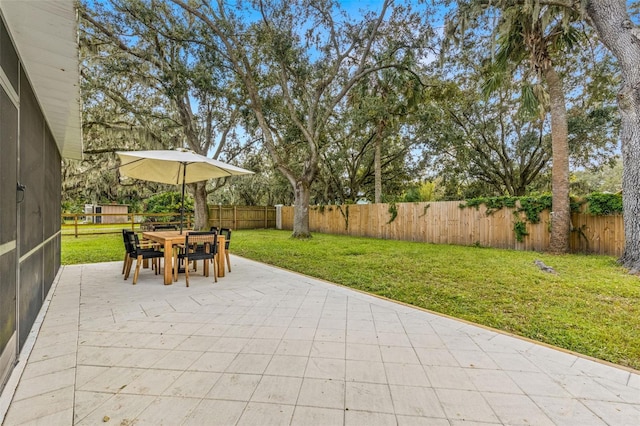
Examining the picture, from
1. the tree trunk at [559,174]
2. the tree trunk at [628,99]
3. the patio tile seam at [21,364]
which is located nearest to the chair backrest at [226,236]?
the patio tile seam at [21,364]

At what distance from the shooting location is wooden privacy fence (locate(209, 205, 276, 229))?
15.6 m

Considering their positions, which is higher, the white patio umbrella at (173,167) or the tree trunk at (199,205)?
the white patio umbrella at (173,167)

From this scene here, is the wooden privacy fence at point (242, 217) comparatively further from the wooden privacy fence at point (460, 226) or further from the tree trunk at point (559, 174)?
the tree trunk at point (559, 174)

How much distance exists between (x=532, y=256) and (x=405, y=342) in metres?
6.17

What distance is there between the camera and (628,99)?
5.58 meters

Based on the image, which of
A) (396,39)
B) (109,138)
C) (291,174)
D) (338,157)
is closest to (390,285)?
(291,174)

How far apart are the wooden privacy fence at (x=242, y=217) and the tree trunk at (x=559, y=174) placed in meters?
13.2

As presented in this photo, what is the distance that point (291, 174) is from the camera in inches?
435

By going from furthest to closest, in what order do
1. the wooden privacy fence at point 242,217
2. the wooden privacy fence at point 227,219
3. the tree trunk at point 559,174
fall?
1. the wooden privacy fence at point 242,217
2. the wooden privacy fence at point 227,219
3. the tree trunk at point 559,174

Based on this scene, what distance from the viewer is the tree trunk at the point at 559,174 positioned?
7.21m

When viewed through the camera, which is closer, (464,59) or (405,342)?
(405,342)

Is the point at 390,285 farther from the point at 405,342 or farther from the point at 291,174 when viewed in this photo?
the point at 291,174

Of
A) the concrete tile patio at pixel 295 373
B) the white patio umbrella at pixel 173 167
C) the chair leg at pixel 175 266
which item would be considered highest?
the white patio umbrella at pixel 173 167

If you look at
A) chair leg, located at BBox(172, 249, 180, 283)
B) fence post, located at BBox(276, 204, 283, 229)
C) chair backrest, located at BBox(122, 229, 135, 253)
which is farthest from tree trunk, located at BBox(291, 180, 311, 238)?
chair backrest, located at BBox(122, 229, 135, 253)
